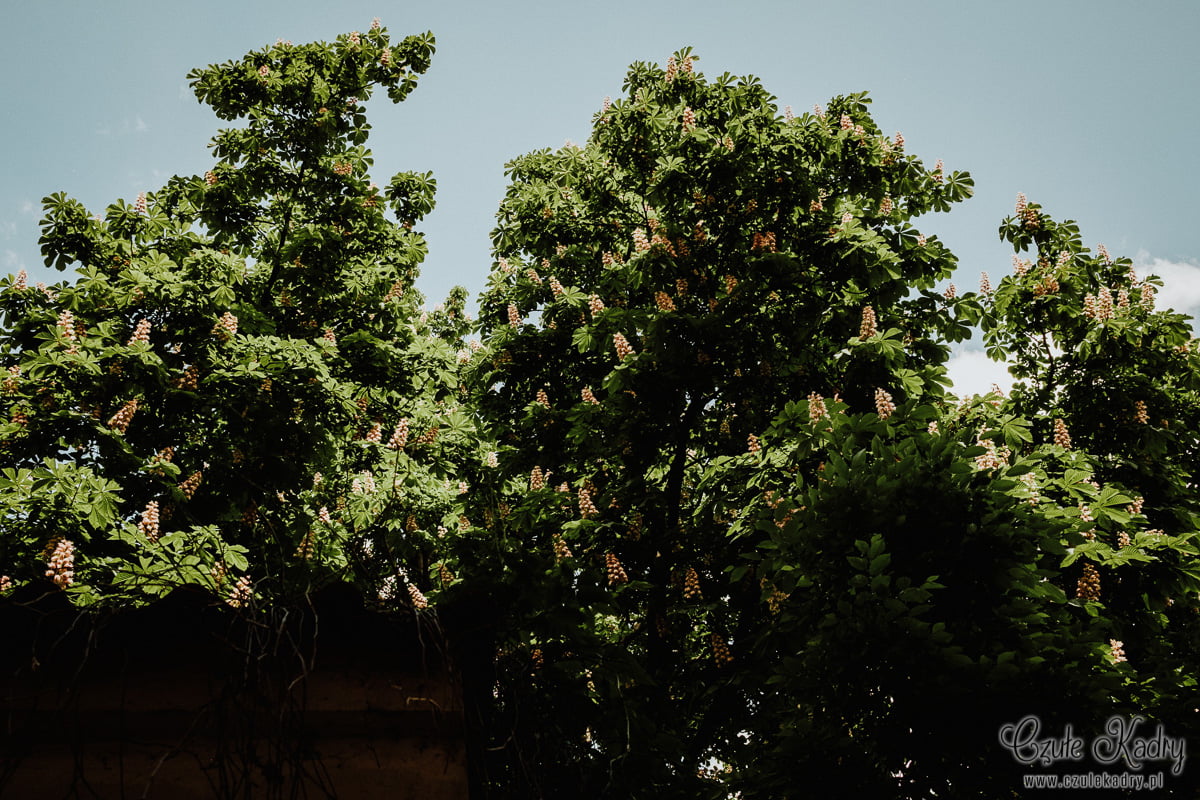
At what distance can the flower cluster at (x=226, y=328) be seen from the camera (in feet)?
24.5

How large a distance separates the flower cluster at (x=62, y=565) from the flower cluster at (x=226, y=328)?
2642 millimetres

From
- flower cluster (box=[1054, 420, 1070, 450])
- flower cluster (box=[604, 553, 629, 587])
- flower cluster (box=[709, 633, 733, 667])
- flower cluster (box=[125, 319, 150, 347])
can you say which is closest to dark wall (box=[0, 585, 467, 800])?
flower cluster (box=[604, 553, 629, 587])

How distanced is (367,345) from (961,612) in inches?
298

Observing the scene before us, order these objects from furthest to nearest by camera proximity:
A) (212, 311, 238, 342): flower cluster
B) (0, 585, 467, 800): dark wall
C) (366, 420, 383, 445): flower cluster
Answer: (366, 420, 383, 445): flower cluster, (212, 311, 238, 342): flower cluster, (0, 585, 467, 800): dark wall

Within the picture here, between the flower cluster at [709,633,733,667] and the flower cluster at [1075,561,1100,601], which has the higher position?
the flower cluster at [1075,561,1100,601]

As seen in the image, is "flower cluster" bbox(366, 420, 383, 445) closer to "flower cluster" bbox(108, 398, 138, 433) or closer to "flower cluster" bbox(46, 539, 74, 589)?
"flower cluster" bbox(108, 398, 138, 433)

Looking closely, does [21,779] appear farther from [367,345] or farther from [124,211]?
[124,211]

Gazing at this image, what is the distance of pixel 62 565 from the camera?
5504mm

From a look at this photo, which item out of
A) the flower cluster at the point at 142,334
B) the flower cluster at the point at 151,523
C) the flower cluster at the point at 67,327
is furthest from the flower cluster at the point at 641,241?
the flower cluster at the point at 67,327

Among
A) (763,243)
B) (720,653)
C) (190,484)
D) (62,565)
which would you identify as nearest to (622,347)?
(763,243)

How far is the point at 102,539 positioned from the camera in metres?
6.64

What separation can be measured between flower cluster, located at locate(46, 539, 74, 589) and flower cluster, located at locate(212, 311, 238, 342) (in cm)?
264

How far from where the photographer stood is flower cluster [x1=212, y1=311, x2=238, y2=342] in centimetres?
745

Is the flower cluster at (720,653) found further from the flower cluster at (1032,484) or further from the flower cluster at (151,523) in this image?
the flower cluster at (151,523)
